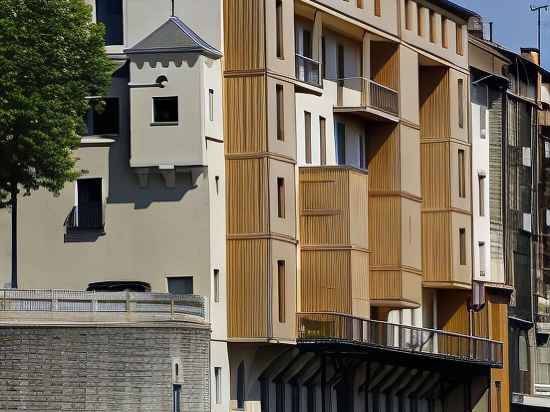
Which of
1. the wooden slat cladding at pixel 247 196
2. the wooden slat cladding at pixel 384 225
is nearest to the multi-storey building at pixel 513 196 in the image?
the wooden slat cladding at pixel 384 225

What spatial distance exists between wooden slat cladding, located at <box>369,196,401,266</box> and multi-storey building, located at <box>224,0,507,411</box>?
0.06 m

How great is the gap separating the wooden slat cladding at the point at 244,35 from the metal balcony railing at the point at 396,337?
9675 millimetres

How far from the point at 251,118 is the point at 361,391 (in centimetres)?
1955

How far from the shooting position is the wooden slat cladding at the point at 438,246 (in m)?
106

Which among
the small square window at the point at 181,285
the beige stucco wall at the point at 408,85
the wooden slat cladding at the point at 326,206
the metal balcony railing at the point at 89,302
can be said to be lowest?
the metal balcony railing at the point at 89,302

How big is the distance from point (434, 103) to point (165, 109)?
26.3 meters

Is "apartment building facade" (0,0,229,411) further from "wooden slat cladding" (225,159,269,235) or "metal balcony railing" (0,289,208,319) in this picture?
"metal balcony railing" (0,289,208,319)

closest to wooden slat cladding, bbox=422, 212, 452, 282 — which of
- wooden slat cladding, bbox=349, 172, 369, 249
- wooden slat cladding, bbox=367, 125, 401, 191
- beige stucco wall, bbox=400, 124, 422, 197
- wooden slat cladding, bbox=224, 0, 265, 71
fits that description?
beige stucco wall, bbox=400, 124, 422, 197

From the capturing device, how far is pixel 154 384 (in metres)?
74.7

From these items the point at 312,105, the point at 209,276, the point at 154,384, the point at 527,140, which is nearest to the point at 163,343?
the point at 154,384

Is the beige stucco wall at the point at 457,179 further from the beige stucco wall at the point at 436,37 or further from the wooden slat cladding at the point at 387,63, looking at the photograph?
the wooden slat cladding at the point at 387,63

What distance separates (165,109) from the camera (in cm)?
8288

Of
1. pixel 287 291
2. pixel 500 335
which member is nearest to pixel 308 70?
pixel 287 291

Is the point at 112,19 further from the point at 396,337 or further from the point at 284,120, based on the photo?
the point at 396,337
